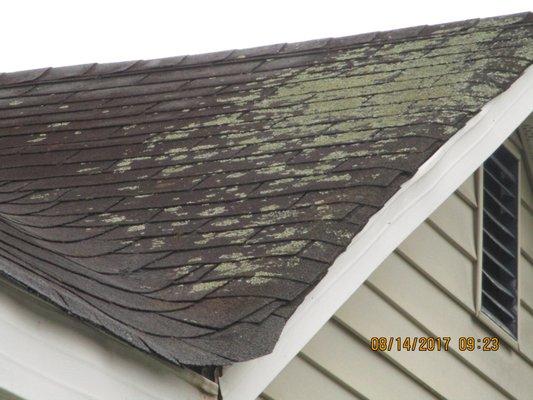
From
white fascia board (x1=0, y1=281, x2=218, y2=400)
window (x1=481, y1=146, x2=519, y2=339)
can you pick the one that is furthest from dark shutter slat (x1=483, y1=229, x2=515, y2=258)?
white fascia board (x1=0, y1=281, x2=218, y2=400)

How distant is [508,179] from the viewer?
652 cm

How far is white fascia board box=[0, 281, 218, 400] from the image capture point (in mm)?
3469

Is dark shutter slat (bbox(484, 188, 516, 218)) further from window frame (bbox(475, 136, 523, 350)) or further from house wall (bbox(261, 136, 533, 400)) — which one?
house wall (bbox(261, 136, 533, 400))

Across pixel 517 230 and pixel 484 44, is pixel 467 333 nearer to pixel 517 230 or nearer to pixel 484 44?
pixel 517 230

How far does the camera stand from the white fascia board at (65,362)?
3469mm

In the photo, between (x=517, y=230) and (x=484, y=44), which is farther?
(x=517, y=230)

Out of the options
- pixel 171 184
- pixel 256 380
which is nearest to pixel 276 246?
pixel 256 380

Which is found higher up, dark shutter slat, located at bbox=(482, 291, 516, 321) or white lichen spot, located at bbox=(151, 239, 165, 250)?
dark shutter slat, located at bbox=(482, 291, 516, 321)

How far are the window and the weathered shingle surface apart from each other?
0.71m

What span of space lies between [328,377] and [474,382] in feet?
3.58

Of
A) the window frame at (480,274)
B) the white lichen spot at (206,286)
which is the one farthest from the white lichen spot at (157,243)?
the window frame at (480,274)

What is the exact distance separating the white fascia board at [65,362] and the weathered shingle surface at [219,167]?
5cm
